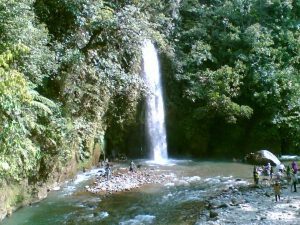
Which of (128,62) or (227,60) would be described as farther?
(227,60)

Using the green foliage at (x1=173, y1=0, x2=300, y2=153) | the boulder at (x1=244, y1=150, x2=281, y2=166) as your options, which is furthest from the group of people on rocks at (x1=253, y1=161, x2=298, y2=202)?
the green foliage at (x1=173, y1=0, x2=300, y2=153)

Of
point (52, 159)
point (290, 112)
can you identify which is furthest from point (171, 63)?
point (52, 159)

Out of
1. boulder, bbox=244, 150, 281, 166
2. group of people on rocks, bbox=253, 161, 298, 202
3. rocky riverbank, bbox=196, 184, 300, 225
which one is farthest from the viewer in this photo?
boulder, bbox=244, 150, 281, 166

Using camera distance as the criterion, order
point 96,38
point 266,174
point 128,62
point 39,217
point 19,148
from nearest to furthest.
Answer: point 19,148
point 39,217
point 96,38
point 266,174
point 128,62

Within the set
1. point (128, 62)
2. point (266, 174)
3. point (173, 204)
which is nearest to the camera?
point (173, 204)

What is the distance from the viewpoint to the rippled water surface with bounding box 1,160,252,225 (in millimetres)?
13477

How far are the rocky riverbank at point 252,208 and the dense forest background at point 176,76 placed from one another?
609 centimetres

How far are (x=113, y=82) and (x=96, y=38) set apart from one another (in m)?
2.17

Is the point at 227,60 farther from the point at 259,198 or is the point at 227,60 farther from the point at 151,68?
the point at 259,198

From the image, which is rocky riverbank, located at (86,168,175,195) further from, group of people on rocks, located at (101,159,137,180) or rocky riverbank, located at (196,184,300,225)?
rocky riverbank, located at (196,184,300,225)

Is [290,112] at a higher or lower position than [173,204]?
higher

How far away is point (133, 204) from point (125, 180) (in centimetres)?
373

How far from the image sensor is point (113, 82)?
18578mm

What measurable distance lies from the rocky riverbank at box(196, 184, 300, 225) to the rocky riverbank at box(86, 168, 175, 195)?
371 centimetres
